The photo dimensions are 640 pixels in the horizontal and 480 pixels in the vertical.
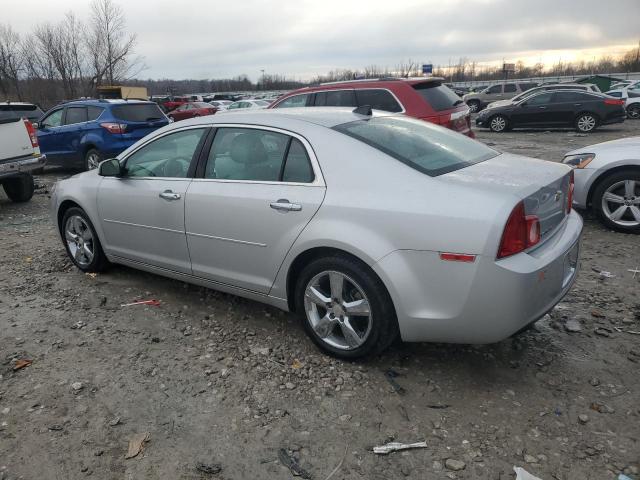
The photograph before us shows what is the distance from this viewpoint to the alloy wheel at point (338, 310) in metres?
3.02

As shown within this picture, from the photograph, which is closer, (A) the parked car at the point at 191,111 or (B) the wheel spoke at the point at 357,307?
(B) the wheel spoke at the point at 357,307

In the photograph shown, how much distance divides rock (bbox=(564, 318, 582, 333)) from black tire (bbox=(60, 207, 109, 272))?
160 inches

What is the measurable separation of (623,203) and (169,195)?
4.89 metres

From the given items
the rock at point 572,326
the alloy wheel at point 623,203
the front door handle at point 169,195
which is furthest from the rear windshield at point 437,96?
the front door handle at point 169,195

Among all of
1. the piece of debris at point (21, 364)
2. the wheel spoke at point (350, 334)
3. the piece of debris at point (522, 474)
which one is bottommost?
the piece of debris at point (522, 474)

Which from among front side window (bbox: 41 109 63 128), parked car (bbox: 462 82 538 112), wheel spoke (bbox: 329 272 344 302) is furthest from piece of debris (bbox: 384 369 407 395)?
parked car (bbox: 462 82 538 112)

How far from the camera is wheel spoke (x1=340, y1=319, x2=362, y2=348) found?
307 cm

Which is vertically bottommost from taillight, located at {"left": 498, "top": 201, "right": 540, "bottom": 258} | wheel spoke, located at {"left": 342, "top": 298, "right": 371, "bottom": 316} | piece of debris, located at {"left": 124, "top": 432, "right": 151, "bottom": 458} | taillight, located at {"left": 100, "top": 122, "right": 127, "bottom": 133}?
piece of debris, located at {"left": 124, "top": 432, "right": 151, "bottom": 458}

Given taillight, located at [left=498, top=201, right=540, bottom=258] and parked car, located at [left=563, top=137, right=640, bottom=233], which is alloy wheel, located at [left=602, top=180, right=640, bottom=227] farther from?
taillight, located at [left=498, top=201, right=540, bottom=258]

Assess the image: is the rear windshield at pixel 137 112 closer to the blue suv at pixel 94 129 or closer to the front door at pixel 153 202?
the blue suv at pixel 94 129

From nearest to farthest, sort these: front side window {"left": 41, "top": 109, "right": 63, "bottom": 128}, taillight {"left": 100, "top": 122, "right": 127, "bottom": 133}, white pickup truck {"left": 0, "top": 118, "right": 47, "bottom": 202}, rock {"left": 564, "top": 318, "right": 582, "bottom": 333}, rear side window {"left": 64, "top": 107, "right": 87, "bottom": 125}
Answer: rock {"left": 564, "top": 318, "right": 582, "bottom": 333}
white pickup truck {"left": 0, "top": 118, "right": 47, "bottom": 202}
taillight {"left": 100, "top": 122, "right": 127, "bottom": 133}
rear side window {"left": 64, "top": 107, "right": 87, "bottom": 125}
front side window {"left": 41, "top": 109, "right": 63, "bottom": 128}

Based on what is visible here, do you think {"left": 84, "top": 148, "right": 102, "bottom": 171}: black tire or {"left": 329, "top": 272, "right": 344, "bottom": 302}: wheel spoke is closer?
{"left": 329, "top": 272, "right": 344, "bottom": 302}: wheel spoke

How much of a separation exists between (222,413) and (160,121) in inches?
365

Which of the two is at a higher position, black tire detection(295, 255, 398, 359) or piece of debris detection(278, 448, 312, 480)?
black tire detection(295, 255, 398, 359)
